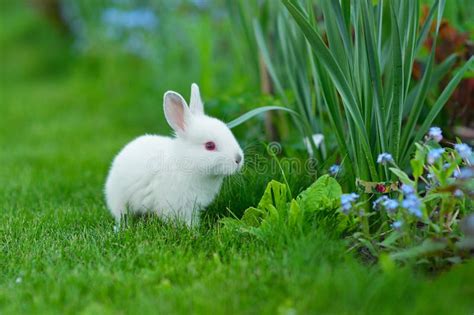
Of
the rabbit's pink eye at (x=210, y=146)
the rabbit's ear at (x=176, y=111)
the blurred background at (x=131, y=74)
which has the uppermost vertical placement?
the rabbit's ear at (x=176, y=111)

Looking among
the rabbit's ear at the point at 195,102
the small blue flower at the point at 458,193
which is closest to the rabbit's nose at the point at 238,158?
the rabbit's ear at the point at 195,102

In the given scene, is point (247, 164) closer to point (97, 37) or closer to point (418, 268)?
point (418, 268)

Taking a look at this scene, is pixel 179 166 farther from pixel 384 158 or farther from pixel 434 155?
pixel 434 155

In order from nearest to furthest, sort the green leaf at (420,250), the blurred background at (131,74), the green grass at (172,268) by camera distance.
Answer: the green grass at (172,268) → the green leaf at (420,250) → the blurred background at (131,74)

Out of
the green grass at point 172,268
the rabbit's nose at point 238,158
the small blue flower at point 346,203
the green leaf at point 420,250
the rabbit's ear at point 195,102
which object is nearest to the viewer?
the green grass at point 172,268

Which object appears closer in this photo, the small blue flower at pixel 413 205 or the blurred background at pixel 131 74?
the small blue flower at pixel 413 205

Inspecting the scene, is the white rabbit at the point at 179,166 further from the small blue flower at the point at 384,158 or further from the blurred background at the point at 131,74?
the blurred background at the point at 131,74

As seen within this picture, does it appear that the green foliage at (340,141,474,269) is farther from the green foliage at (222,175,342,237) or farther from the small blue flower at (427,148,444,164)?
the green foliage at (222,175,342,237)

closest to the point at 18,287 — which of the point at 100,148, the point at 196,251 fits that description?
the point at 196,251
